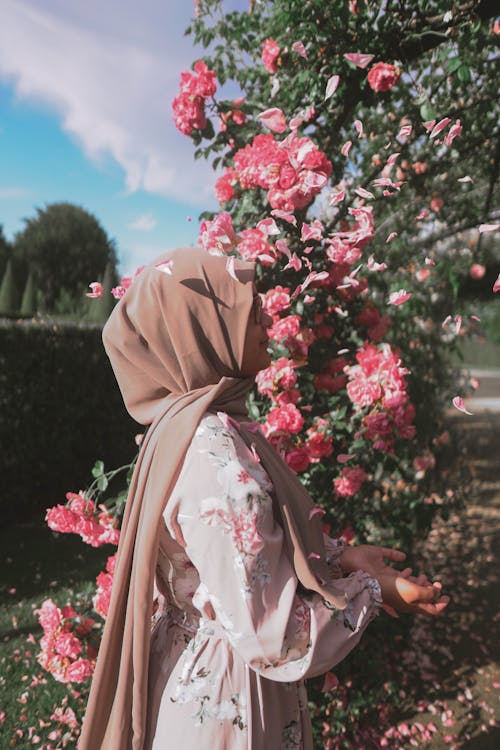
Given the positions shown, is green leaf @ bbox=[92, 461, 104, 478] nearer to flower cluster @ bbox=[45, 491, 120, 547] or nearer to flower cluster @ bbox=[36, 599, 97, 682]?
flower cluster @ bbox=[45, 491, 120, 547]

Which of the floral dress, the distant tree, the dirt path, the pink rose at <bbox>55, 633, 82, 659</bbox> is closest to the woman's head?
the floral dress

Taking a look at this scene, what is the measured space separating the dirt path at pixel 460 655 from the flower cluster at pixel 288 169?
2.79 metres

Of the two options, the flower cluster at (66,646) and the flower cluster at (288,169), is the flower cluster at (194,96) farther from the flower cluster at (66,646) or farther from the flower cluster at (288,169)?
the flower cluster at (66,646)

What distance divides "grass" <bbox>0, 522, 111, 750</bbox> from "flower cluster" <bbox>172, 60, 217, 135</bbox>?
2.32 meters

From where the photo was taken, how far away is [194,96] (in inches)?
94.3

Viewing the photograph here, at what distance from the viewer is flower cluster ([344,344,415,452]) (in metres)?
2.15

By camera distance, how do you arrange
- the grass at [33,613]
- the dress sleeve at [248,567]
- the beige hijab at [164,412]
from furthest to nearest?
the grass at [33,613]
the beige hijab at [164,412]
the dress sleeve at [248,567]

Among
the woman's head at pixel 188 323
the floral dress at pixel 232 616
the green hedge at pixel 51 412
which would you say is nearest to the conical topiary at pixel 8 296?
the green hedge at pixel 51 412

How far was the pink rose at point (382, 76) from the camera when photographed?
220 centimetres

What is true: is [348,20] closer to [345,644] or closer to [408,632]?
[345,644]

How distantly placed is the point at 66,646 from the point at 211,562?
130cm

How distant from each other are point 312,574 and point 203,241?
135 cm

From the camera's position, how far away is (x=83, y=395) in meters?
6.99

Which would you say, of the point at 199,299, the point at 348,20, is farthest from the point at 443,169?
the point at 199,299
